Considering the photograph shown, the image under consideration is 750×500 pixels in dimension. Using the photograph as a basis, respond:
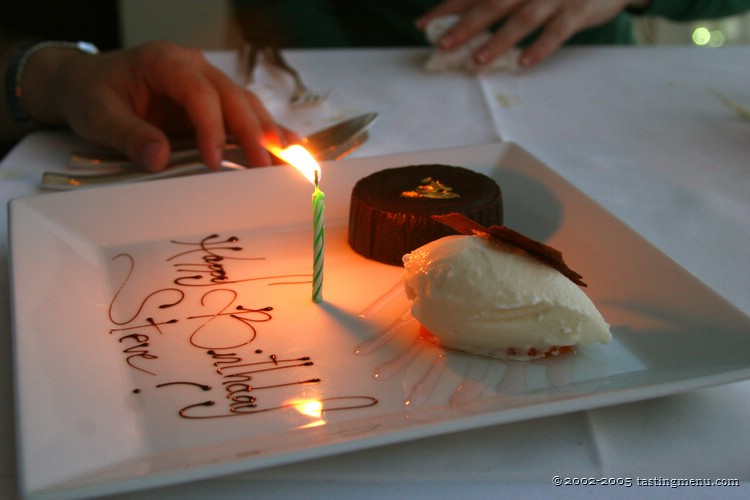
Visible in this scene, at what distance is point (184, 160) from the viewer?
152 centimetres

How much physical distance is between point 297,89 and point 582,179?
80 cm

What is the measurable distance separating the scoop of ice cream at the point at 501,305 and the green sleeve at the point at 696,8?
1746mm

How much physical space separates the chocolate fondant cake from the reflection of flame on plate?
396 mm

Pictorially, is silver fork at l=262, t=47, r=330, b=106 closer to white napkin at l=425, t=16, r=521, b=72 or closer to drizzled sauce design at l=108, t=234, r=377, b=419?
white napkin at l=425, t=16, r=521, b=72

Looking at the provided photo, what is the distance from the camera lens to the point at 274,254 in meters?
1.22

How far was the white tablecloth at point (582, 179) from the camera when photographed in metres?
0.71

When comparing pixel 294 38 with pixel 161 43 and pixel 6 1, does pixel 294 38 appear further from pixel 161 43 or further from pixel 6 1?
pixel 6 1

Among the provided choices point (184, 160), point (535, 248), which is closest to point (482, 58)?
point (184, 160)

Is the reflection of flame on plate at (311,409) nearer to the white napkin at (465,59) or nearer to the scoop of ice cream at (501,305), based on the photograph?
the scoop of ice cream at (501,305)

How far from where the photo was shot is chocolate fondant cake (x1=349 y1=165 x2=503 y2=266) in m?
1.17

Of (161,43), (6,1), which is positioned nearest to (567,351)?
(161,43)
